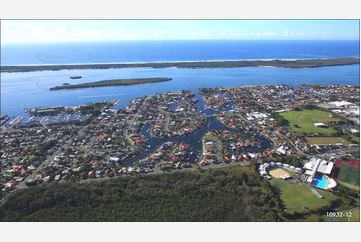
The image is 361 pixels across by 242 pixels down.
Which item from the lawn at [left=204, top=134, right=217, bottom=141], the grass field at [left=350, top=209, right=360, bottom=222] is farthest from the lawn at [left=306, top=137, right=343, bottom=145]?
the grass field at [left=350, top=209, right=360, bottom=222]

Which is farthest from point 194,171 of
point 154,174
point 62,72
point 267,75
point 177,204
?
point 62,72

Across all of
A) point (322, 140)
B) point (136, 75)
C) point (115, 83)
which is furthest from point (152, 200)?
point (136, 75)

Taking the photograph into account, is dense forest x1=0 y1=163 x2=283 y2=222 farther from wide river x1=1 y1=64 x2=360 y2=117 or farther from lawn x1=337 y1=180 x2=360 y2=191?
wide river x1=1 y1=64 x2=360 y2=117

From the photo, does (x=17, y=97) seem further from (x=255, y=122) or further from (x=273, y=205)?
(x=273, y=205)

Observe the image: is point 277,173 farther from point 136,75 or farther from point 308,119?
point 136,75

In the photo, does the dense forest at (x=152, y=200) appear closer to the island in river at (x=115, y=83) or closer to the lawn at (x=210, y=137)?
the lawn at (x=210, y=137)

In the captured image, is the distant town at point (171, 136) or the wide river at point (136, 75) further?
the wide river at point (136, 75)

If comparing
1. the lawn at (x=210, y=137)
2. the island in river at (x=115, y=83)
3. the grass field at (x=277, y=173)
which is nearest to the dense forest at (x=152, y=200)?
the grass field at (x=277, y=173)
